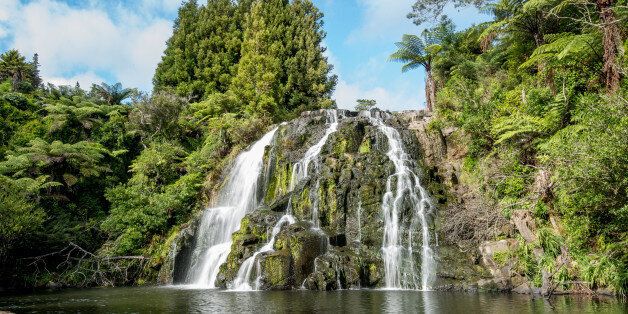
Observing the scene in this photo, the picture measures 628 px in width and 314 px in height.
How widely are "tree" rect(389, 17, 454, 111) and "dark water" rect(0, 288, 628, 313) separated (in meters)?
17.2

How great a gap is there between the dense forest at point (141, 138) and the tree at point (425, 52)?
611cm

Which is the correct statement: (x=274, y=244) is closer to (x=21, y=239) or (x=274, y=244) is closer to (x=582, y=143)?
(x=582, y=143)

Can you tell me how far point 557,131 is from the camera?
13203 mm

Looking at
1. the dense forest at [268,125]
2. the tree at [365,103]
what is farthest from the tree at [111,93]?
the tree at [365,103]

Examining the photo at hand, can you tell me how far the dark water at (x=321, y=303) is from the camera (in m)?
8.46

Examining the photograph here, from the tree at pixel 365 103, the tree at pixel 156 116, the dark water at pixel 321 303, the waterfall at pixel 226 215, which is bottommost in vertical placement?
the dark water at pixel 321 303

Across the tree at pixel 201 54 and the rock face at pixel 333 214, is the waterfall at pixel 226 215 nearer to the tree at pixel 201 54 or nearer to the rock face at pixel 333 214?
the rock face at pixel 333 214

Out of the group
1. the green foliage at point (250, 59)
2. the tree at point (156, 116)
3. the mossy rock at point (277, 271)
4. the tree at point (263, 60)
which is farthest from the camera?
the green foliage at point (250, 59)

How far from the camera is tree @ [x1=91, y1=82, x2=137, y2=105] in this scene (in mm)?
29922

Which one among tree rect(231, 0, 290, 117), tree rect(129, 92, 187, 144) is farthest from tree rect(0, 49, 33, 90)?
tree rect(231, 0, 290, 117)

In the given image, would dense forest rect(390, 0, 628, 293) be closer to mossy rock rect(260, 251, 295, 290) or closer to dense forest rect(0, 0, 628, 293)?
dense forest rect(0, 0, 628, 293)

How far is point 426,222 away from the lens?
14.7 m

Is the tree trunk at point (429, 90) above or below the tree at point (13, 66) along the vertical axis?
below

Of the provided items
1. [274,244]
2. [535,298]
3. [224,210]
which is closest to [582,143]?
[535,298]
